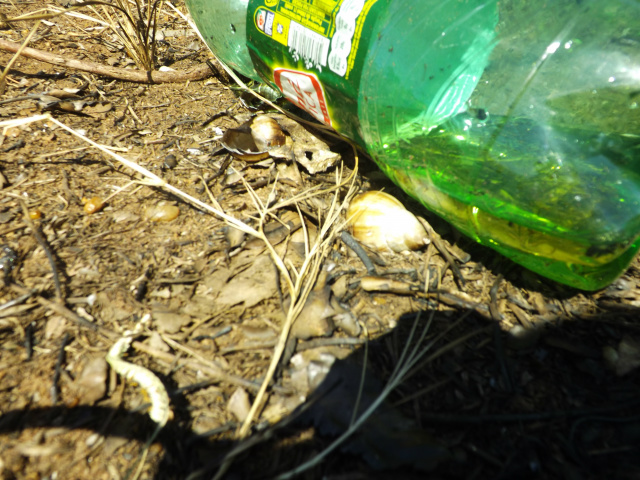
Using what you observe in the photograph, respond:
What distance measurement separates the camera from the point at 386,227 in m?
1.31

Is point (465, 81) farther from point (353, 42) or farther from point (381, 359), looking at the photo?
point (381, 359)

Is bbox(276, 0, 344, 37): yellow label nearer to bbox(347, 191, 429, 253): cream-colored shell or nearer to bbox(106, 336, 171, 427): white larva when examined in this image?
bbox(347, 191, 429, 253): cream-colored shell

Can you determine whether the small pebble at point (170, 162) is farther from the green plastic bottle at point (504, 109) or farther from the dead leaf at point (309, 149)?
the green plastic bottle at point (504, 109)

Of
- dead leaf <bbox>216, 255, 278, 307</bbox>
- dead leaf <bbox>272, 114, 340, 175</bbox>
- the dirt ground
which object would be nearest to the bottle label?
dead leaf <bbox>272, 114, 340, 175</bbox>

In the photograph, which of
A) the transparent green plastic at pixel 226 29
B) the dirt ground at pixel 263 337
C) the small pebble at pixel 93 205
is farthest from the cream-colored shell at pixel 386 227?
the transparent green plastic at pixel 226 29

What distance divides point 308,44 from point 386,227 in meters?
0.73

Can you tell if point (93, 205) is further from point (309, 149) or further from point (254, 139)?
point (309, 149)

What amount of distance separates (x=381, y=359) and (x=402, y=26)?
3.49ft

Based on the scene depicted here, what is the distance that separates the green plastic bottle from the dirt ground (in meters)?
0.15

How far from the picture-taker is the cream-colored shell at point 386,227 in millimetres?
1308

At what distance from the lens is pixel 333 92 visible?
1.45 meters

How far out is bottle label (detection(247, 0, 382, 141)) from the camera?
133 centimetres

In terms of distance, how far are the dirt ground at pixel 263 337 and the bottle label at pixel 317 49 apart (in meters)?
0.27

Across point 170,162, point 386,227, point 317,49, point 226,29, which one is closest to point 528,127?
point 386,227
